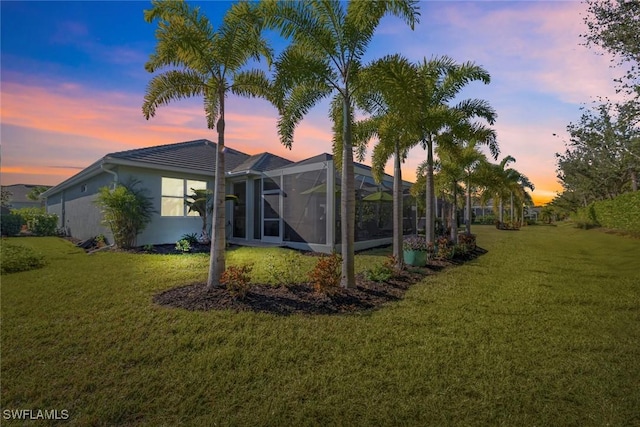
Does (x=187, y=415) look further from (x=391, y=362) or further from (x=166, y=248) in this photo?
(x=166, y=248)

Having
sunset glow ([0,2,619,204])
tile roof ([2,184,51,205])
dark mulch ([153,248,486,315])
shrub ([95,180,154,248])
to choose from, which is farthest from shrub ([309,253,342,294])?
tile roof ([2,184,51,205])

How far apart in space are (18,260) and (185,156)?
7.87m

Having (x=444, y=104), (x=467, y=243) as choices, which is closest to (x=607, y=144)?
(x=467, y=243)

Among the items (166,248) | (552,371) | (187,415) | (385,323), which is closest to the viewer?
(187,415)

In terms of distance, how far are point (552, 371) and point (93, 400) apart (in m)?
4.59

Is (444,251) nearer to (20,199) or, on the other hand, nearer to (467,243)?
(467,243)

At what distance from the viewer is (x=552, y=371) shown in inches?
121

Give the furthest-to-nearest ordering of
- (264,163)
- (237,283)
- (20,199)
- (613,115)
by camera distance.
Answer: (20,199) → (613,115) → (264,163) → (237,283)

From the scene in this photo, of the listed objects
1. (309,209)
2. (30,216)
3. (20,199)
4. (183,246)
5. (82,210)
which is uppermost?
(20,199)

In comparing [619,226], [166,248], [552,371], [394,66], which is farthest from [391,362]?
[619,226]

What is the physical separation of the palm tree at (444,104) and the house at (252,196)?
3.41 m

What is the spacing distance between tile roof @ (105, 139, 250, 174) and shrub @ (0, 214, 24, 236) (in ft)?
43.2

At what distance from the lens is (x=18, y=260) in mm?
7926

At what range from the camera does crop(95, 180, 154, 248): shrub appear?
10.9 metres
